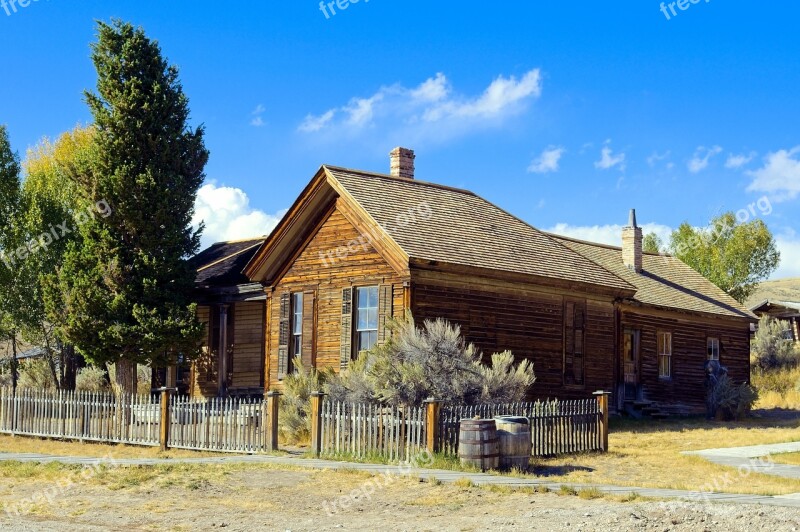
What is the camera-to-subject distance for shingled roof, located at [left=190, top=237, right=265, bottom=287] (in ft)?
102

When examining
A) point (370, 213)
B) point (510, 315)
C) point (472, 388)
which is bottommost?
point (472, 388)

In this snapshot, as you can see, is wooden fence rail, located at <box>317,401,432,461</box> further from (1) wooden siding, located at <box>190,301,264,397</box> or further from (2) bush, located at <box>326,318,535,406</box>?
(1) wooden siding, located at <box>190,301,264,397</box>

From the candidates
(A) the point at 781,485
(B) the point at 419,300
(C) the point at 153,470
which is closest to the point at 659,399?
(B) the point at 419,300

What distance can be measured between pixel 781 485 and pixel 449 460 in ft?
17.1

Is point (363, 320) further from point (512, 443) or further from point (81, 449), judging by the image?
point (512, 443)

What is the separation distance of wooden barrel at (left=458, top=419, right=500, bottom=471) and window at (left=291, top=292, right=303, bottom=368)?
432 inches

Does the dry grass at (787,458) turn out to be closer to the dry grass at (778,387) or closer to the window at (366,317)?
the window at (366,317)

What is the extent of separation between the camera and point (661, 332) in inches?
1277

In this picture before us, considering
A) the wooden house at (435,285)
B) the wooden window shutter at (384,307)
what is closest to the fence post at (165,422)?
the wooden house at (435,285)

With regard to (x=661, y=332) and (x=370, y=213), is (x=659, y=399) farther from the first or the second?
(x=370, y=213)

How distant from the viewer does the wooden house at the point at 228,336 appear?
30312 mm

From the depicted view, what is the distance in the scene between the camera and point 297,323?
88.9 feet

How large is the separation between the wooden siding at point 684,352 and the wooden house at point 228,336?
36.4 feet

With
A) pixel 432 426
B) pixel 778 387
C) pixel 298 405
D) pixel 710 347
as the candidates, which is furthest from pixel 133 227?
pixel 778 387
